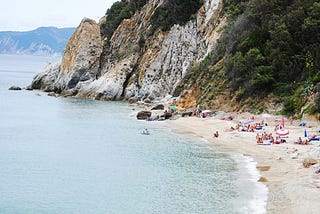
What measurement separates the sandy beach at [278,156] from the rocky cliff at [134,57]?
24.3 m

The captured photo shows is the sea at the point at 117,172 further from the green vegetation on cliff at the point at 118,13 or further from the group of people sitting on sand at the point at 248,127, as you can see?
the green vegetation on cliff at the point at 118,13

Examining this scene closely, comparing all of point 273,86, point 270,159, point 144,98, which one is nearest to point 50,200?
point 270,159

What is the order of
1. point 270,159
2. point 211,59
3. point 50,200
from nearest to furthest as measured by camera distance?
point 50,200, point 270,159, point 211,59

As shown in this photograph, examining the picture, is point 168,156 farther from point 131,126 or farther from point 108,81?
point 108,81

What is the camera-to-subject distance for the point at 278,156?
33.1 metres

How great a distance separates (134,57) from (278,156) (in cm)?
5497

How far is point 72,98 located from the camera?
Result: 8362 cm

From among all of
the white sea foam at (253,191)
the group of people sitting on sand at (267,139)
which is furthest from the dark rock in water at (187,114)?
the white sea foam at (253,191)

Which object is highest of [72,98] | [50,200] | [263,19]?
[263,19]

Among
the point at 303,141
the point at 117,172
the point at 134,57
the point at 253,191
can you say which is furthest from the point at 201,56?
the point at 253,191

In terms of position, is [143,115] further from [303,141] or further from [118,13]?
[118,13]

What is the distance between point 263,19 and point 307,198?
3639 cm

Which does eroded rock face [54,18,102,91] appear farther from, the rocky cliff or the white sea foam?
the white sea foam

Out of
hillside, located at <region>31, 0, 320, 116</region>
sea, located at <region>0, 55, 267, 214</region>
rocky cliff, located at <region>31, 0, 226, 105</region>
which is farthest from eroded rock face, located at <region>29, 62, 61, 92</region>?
sea, located at <region>0, 55, 267, 214</region>
